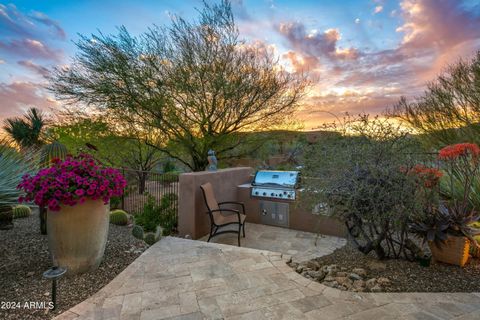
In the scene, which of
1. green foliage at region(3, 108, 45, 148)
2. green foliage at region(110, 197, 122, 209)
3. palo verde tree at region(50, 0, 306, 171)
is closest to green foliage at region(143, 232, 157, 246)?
green foliage at region(110, 197, 122, 209)

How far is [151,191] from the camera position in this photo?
233 inches

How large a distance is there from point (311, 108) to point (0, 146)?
7.83 meters

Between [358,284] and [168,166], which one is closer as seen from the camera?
[358,284]

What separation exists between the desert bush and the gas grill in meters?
1.99

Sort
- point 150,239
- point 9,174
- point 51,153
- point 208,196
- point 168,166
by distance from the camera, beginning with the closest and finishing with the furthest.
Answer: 1. point 9,174
2. point 150,239
3. point 51,153
4. point 208,196
5. point 168,166

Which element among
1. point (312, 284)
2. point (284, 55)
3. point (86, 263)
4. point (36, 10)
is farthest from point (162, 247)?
point (284, 55)

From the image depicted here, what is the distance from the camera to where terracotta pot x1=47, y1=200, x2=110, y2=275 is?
96.0 inches

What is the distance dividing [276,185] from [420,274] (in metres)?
3.13

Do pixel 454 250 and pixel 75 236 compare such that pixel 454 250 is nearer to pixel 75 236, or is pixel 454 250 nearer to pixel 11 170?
pixel 75 236

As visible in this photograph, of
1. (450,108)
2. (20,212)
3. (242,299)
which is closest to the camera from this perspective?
(242,299)

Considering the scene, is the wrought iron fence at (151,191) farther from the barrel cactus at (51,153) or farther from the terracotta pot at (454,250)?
the terracotta pot at (454,250)

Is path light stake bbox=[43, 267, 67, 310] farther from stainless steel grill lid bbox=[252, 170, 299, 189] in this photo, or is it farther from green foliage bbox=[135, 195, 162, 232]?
stainless steel grill lid bbox=[252, 170, 299, 189]

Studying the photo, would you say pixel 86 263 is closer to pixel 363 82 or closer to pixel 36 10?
pixel 36 10

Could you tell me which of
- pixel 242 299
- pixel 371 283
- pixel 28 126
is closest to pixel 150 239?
pixel 242 299
